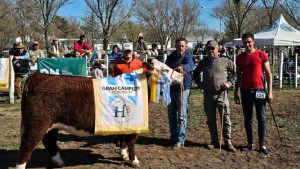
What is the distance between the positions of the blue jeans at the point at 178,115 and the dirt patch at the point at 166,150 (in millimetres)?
248

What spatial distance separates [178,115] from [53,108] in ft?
8.15

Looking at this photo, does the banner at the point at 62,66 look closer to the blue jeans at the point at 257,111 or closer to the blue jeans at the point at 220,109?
the blue jeans at the point at 220,109

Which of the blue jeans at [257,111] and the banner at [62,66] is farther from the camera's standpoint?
the banner at [62,66]

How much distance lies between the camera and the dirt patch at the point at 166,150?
6.21 meters

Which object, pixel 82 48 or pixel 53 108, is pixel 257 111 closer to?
pixel 53 108

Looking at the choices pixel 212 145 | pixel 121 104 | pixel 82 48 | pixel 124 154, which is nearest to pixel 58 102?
pixel 121 104

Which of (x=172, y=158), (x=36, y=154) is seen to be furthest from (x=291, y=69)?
(x=36, y=154)

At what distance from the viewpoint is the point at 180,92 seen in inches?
275

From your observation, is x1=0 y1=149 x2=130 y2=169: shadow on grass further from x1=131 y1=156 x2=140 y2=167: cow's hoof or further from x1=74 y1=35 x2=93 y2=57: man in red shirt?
x1=74 y1=35 x2=93 y2=57: man in red shirt

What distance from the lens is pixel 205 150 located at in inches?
273

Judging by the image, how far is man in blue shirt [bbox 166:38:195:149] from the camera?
688cm

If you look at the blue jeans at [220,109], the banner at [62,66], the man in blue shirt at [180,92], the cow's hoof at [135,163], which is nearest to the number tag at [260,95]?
the blue jeans at [220,109]

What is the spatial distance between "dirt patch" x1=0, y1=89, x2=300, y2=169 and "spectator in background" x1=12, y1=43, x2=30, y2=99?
363 centimetres

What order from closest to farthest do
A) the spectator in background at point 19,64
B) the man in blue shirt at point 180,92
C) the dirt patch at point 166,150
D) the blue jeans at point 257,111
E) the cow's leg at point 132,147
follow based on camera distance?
the cow's leg at point 132,147 < the dirt patch at point 166,150 < the blue jeans at point 257,111 < the man in blue shirt at point 180,92 < the spectator in background at point 19,64
